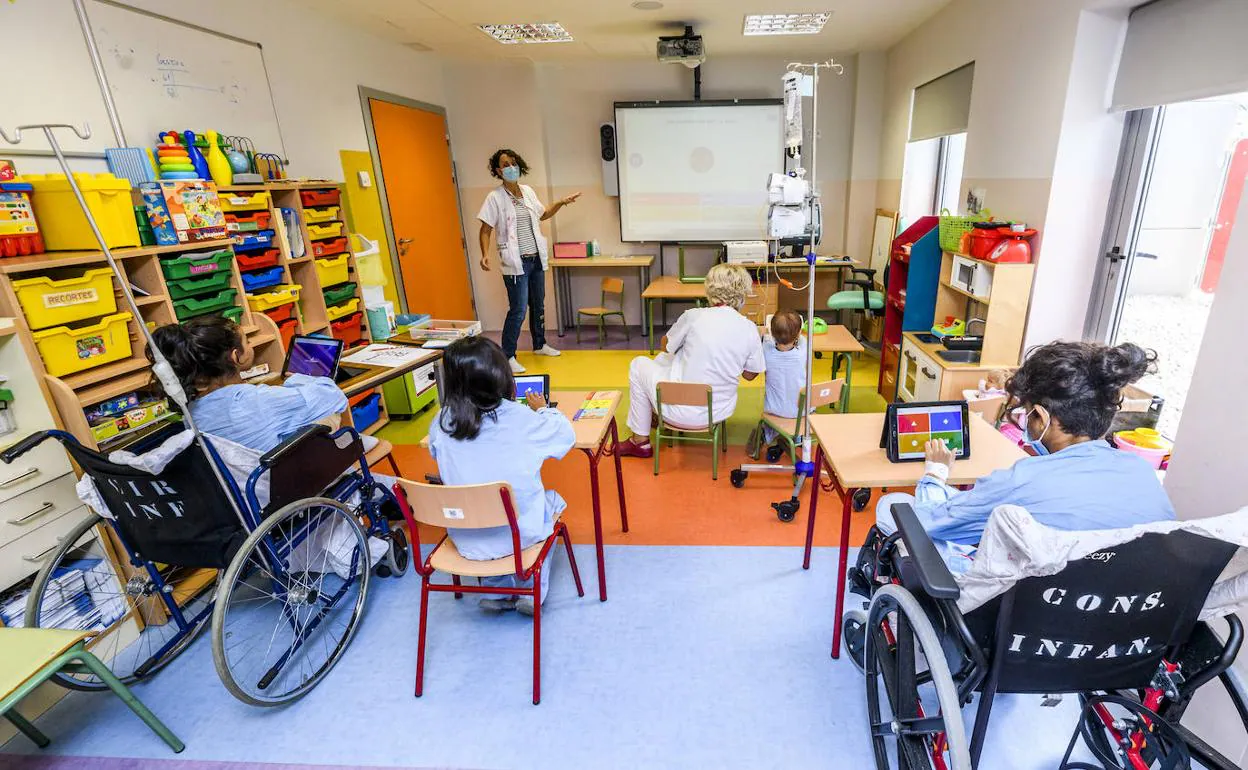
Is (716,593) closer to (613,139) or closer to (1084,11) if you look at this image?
(1084,11)

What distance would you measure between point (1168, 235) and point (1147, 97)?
0.63m

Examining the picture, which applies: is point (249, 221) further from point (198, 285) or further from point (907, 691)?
point (907, 691)

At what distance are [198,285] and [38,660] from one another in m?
1.56

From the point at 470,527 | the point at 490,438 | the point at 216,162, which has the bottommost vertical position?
the point at 470,527

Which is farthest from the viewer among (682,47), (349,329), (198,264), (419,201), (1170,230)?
(419,201)

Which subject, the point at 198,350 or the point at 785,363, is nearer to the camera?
the point at 198,350

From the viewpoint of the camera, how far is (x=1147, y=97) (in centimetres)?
242

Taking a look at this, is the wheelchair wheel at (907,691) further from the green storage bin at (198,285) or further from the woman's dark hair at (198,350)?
the green storage bin at (198,285)

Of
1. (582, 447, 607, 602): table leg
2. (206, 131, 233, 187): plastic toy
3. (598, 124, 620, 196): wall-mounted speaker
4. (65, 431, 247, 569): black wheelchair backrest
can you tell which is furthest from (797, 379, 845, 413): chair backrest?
(598, 124, 620, 196): wall-mounted speaker

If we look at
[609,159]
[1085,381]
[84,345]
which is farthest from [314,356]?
[609,159]

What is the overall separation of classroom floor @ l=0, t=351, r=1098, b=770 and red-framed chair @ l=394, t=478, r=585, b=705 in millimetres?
150

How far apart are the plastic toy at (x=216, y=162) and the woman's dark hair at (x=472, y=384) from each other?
204cm

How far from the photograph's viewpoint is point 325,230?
11.1 feet

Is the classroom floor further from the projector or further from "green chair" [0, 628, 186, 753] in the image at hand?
the projector
